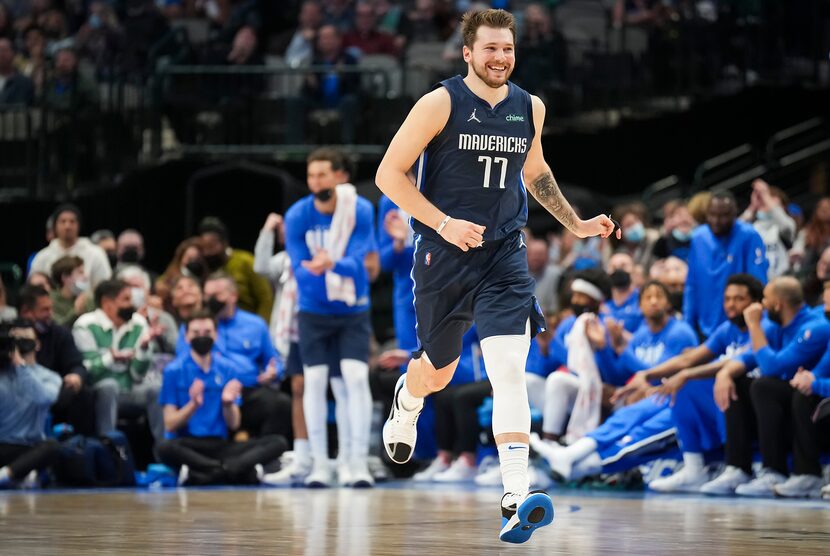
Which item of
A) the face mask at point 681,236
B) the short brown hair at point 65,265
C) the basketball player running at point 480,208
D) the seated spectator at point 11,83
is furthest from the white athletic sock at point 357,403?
the seated spectator at point 11,83

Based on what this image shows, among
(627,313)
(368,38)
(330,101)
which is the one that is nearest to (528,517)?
(627,313)

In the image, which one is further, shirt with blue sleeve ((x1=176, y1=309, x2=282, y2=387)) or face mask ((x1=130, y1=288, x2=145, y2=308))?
face mask ((x1=130, y1=288, x2=145, y2=308))

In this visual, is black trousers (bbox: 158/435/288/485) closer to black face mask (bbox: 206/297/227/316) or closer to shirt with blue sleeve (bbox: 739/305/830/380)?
black face mask (bbox: 206/297/227/316)

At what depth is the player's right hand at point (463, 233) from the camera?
6371 millimetres

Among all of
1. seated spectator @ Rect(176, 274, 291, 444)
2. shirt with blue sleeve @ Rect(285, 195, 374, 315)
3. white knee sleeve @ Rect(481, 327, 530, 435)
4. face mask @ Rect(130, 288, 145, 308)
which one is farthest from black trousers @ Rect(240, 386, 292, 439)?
white knee sleeve @ Rect(481, 327, 530, 435)

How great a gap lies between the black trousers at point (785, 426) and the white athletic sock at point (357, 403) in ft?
8.78

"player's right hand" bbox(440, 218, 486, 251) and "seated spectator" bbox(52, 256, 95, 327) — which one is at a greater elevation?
"seated spectator" bbox(52, 256, 95, 327)

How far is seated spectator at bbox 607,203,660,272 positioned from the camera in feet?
42.4

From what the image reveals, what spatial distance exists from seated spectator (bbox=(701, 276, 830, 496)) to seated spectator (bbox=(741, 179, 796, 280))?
7.05 ft

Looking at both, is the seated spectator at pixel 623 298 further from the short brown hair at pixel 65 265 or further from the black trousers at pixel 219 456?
the short brown hair at pixel 65 265

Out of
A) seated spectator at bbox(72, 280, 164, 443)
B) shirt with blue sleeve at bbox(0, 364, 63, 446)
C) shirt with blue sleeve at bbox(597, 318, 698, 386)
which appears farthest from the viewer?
seated spectator at bbox(72, 280, 164, 443)

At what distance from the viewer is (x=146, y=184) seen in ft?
50.8

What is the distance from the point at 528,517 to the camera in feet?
20.2

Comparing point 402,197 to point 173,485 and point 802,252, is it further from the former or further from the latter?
point 802,252
